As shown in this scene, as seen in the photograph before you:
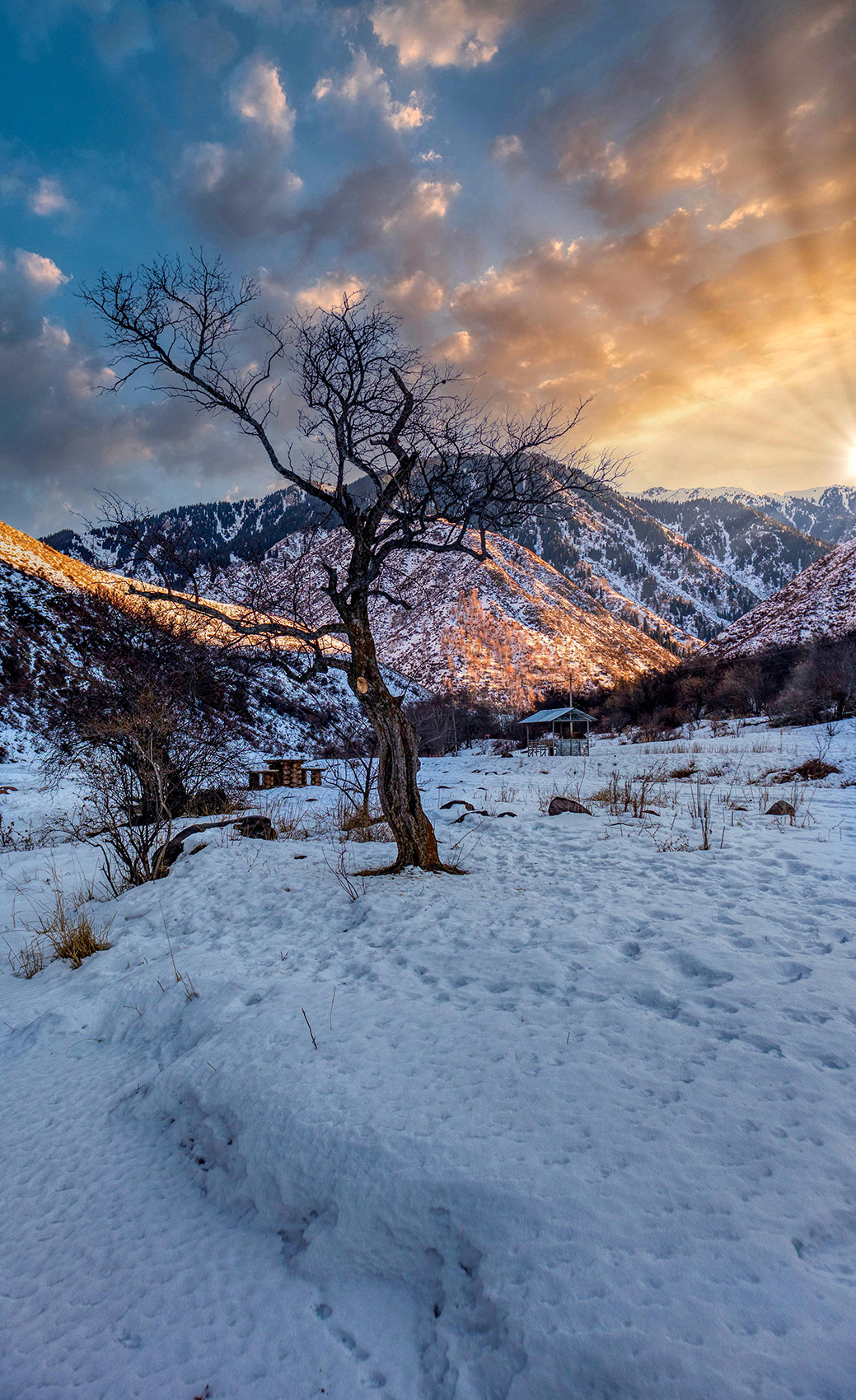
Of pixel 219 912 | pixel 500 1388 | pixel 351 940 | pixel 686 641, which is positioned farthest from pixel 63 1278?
pixel 686 641

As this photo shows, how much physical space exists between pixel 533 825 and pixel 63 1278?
7021 mm

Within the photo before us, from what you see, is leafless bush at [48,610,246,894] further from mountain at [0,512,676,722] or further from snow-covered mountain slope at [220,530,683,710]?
snow-covered mountain slope at [220,530,683,710]

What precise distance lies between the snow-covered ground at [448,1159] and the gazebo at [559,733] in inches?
1077

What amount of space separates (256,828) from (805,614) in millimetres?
60613

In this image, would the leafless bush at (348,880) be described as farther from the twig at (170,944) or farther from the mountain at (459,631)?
the mountain at (459,631)

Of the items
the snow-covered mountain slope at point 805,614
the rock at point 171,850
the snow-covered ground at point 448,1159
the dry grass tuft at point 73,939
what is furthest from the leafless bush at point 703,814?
the snow-covered mountain slope at point 805,614

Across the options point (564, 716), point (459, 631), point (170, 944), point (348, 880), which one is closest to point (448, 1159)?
point (170, 944)

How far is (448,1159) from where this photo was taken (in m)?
2.10

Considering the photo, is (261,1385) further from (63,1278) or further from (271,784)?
(271,784)

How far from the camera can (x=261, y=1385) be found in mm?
1635

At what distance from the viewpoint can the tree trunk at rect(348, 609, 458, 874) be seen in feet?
20.2

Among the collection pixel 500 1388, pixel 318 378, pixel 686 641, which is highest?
pixel 686 641

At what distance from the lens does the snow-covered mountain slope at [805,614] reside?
160 ft

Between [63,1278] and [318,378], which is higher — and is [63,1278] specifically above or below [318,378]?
below
